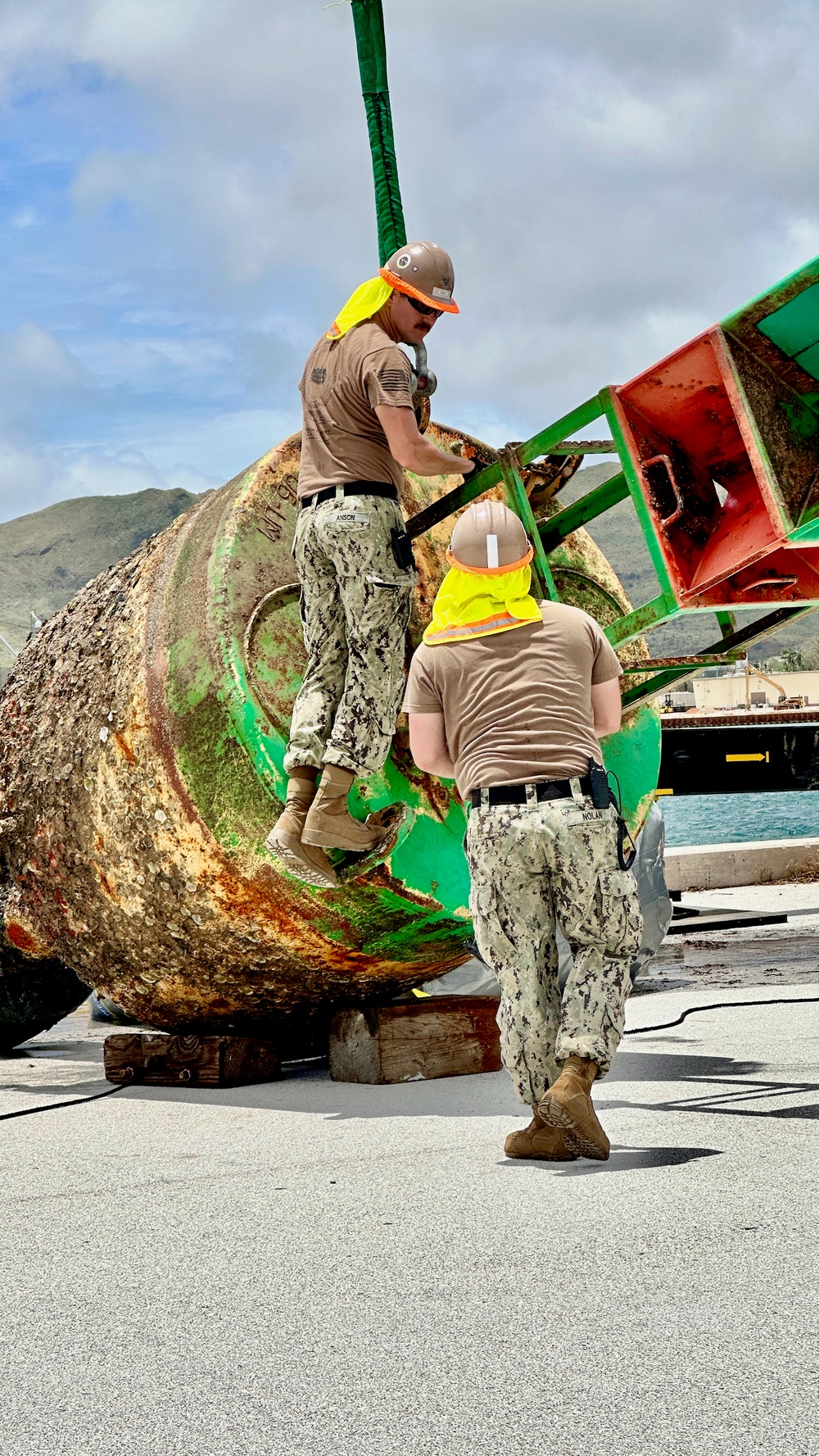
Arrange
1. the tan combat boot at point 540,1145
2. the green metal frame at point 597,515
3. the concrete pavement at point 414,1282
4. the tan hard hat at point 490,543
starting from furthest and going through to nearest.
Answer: the green metal frame at point 597,515, the tan hard hat at point 490,543, the tan combat boot at point 540,1145, the concrete pavement at point 414,1282

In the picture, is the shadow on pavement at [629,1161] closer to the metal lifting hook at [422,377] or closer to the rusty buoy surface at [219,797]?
the rusty buoy surface at [219,797]

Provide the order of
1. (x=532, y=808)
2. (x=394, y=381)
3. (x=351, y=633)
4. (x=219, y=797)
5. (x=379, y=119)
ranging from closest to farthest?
(x=532, y=808) < (x=394, y=381) < (x=351, y=633) < (x=219, y=797) < (x=379, y=119)

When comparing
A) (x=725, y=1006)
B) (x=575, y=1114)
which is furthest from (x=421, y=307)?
(x=725, y=1006)

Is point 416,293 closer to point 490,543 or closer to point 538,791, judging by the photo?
point 490,543

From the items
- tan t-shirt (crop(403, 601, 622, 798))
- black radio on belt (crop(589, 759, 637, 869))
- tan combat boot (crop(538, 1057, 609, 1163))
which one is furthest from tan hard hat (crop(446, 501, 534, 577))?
tan combat boot (crop(538, 1057, 609, 1163))

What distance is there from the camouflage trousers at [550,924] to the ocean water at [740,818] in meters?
52.6

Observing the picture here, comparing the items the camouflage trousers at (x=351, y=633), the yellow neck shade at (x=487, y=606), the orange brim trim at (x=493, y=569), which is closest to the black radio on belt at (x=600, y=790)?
the yellow neck shade at (x=487, y=606)

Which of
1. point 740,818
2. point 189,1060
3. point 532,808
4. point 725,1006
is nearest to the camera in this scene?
point 532,808

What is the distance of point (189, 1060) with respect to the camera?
5301 millimetres

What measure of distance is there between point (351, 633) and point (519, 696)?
2.34ft

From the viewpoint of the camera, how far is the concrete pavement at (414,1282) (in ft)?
6.95

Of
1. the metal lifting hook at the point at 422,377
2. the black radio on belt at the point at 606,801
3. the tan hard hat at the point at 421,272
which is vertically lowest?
the black radio on belt at the point at 606,801

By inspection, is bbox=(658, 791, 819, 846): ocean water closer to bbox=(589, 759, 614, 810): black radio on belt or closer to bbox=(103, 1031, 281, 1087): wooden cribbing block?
bbox=(103, 1031, 281, 1087): wooden cribbing block

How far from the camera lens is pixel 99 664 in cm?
531
